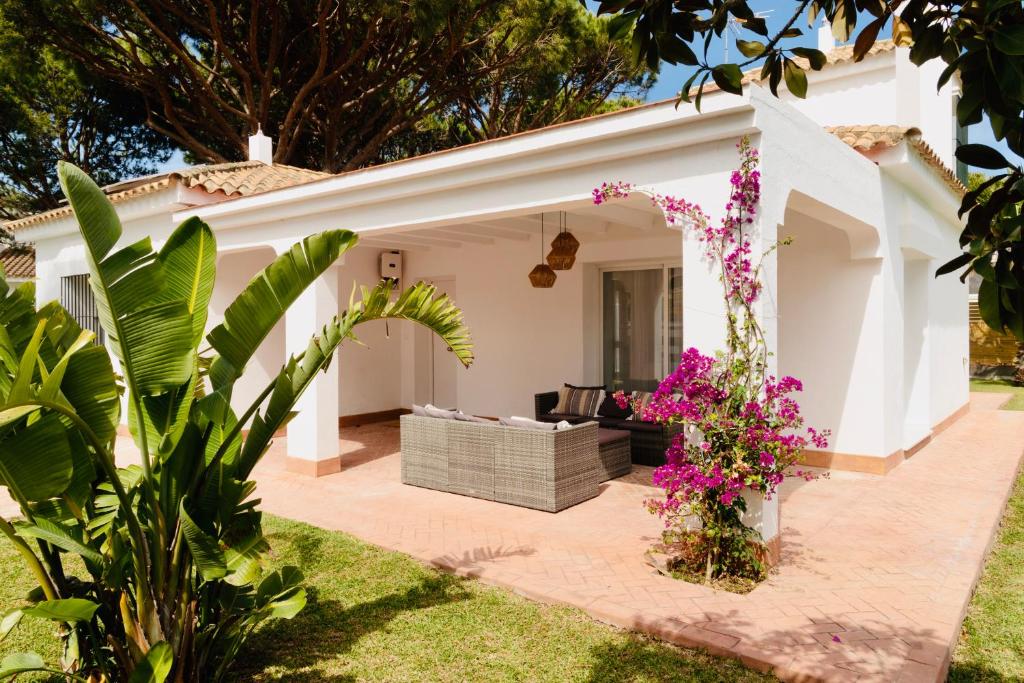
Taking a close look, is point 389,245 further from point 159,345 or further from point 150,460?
point 159,345

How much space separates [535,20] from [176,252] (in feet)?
48.4

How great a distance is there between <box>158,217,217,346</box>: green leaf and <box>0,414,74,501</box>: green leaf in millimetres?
814

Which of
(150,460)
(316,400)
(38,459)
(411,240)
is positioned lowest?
(316,400)

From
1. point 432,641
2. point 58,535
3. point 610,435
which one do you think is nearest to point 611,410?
point 610,435

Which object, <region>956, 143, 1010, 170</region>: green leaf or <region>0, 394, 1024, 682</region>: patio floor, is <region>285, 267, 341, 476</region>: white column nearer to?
<region>0, 394, 1024, 682</region>: patio floor

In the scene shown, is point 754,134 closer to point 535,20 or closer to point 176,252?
point 176,252

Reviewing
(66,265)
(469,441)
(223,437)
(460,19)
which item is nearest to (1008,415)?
(469,441)

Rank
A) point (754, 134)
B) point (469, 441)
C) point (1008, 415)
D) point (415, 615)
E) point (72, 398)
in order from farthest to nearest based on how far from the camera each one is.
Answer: point (1008, 415), point (469, 441), point (754, 134), point (415, 615), point (72, 398)

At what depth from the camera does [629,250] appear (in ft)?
37.2

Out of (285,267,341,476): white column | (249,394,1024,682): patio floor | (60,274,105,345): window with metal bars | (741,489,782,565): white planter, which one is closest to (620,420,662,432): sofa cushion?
(249,394,1024,682): patio floor

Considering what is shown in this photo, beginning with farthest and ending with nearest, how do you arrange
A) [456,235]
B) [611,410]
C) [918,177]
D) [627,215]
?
[456,235], [611,410], [627,215], [918,177]

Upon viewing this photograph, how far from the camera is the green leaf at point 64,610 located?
3.09 m

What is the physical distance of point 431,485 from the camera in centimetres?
867

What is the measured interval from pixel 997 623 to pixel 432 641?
4085 mm
